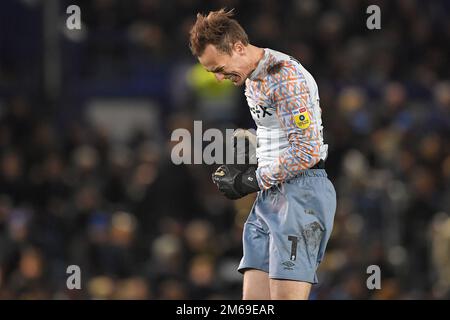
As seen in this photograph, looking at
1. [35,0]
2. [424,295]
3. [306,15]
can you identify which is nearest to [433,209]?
[424,295]

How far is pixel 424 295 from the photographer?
1055cm

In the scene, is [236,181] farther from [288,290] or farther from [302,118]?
[288,290]

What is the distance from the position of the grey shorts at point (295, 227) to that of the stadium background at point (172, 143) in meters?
4.54

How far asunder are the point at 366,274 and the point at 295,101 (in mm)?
5399

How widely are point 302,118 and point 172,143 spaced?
7.55 metres

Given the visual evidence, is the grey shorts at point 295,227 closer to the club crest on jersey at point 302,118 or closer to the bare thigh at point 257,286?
the bare thigh at point 257,286

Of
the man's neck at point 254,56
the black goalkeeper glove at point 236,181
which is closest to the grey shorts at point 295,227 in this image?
the black goalkeeper glove at point 236,181

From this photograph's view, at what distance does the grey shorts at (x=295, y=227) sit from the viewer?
5574mm

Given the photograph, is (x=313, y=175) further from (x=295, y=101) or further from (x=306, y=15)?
(x=306, y=15)

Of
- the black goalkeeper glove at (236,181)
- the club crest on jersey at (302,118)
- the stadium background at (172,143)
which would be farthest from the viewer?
the stadium background at (172,143)

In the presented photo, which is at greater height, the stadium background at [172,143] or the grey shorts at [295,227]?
the stadium background at [172,143]

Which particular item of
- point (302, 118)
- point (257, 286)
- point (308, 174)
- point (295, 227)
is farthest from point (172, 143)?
point (302, 118)

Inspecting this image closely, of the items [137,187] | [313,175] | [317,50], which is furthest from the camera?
[317,50]
